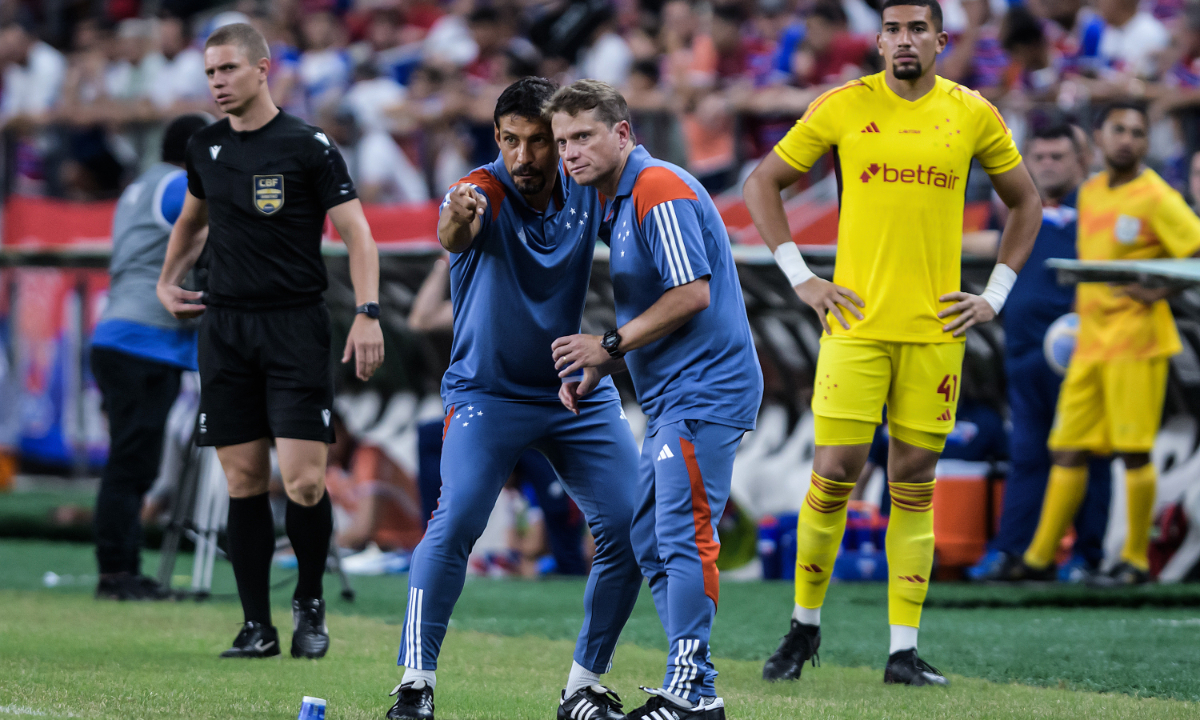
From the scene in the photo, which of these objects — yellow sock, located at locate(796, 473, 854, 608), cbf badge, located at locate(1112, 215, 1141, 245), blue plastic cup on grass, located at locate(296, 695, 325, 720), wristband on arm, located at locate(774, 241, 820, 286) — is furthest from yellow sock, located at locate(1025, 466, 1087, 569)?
blue plastic cup on grass, located at locate(296, 695, 325, 720)

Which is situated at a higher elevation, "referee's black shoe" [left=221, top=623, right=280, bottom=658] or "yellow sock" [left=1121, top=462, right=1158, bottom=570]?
"yellow sock" [left=1121, top=462, right=1158, bottom=570]

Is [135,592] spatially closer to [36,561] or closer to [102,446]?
[36,561]

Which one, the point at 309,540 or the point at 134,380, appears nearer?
the point at 309,540

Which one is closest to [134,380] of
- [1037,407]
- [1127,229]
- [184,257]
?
[184,257]

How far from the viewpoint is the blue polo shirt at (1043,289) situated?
9156mm

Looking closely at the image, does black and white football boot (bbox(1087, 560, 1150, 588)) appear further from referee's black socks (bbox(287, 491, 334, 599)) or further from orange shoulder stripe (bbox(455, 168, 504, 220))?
orange shoulder stripe (bbox(455, 168, 504, 220))

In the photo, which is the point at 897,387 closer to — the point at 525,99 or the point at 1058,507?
the point at 525,99

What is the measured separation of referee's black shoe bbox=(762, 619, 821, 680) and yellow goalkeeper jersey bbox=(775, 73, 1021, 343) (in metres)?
1.18

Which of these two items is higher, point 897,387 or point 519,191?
point 519,191

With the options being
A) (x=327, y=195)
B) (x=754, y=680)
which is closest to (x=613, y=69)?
(x=327, y=195)

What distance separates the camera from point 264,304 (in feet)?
19.8

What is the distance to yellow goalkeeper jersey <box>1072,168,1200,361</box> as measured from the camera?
8.48m

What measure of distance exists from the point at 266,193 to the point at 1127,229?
511 centimetres

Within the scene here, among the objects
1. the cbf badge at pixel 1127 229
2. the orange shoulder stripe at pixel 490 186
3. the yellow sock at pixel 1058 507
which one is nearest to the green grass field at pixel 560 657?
the yellow sock at pixel 1058 507
